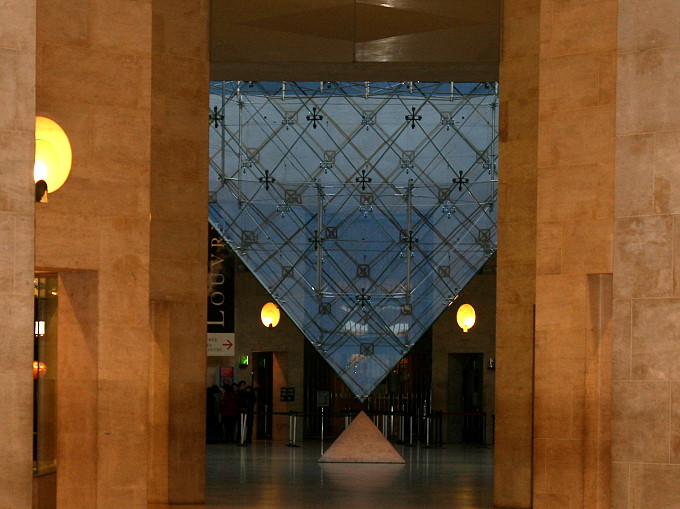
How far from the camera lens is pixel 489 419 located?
24.0 meters

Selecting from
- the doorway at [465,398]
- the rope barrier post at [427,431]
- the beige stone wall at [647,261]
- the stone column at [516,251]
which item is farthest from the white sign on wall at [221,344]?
the beige stone wall at [647,261]

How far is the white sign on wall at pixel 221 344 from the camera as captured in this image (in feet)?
76.7

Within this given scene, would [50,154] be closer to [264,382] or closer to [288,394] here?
[288,394]

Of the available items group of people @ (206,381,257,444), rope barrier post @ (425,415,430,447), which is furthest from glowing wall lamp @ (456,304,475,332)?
group of people @ (206,381,257,444)

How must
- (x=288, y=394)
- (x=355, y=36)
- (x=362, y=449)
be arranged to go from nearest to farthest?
(x=355, y=36)
(x=362, y=449)
(x=288, y=394)

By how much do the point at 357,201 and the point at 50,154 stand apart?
54.2 feet

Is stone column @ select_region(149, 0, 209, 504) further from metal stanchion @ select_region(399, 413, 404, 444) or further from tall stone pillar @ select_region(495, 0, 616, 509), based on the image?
metal stanchion @ select_region(399, 413, 404, 444)

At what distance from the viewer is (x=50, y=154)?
682 cm

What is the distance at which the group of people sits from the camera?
2170 centimetres

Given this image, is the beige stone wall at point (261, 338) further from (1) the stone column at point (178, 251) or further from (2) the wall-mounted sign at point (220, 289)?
(1) the stone column at point (178, 251)

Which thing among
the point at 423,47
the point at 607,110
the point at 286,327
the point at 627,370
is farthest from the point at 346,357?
the point at 627,370

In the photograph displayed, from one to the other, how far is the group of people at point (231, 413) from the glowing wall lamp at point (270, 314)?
4.00ft

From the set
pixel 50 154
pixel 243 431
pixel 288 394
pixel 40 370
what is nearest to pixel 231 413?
pixel 243 431

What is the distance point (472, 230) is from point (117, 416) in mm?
15115
